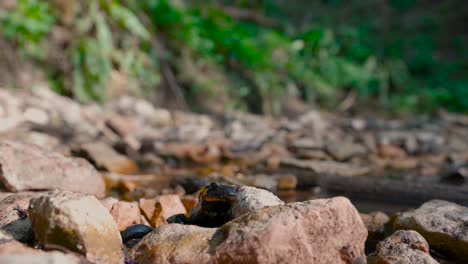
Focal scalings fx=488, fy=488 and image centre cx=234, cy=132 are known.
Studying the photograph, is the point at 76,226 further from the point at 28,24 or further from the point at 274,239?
the point at 28,24

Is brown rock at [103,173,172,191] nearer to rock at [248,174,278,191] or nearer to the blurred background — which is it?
rock at [248,174,278,191]

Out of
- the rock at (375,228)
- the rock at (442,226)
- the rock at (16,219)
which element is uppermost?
the rock at (16,219)

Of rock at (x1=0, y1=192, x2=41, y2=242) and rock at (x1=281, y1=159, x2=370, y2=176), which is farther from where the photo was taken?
rock at (x1=281, y1=159, x2=370, y2=176)

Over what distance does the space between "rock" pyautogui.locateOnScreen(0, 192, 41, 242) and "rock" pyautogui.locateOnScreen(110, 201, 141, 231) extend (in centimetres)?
40

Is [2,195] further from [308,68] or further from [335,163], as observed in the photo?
[308,68]

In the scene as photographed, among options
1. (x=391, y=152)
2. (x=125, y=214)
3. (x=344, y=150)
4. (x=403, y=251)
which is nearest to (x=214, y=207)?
(x=125, y=214)

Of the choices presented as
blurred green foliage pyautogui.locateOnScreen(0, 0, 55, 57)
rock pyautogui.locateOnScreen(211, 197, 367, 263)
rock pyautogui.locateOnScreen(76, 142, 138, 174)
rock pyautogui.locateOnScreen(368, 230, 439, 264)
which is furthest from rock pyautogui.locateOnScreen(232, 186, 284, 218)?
blurred green foliage pyautogui.locateOnScreen(0, 0, 55, 57)

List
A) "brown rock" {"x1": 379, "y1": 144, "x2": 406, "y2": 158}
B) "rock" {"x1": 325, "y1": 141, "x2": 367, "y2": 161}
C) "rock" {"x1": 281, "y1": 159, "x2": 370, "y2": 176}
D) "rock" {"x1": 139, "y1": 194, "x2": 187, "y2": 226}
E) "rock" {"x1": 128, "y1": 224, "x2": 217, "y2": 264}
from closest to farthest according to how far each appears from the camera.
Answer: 1. "rock" {"x1": 128, "y1": 224, "x2": 217, "y2": 264}
2. "rock" {"x1": 139, "y1": 194, "x2": 187, "y2": 226}
3. "rock" {"x1": 281, "y1": 159, "x2": 370, "y2": 176}
4. "rock" {"x1": 325, "y1": 141, "x2": 367, "y2": 161}
5. "brown rock" {"x1": 379, "y1": 144, "x2": 406, "y2": 158}

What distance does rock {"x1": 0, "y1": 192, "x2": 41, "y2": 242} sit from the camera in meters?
1.88

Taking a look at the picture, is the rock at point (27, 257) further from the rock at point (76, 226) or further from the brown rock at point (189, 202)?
the brown rock at point (189, 202)

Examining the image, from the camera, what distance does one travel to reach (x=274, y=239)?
5.50ft

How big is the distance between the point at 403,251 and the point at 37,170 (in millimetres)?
2001

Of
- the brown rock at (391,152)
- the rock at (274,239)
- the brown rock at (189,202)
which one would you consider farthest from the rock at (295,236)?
the brown rock at (391,152)

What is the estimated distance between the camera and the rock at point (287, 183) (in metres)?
3.74
